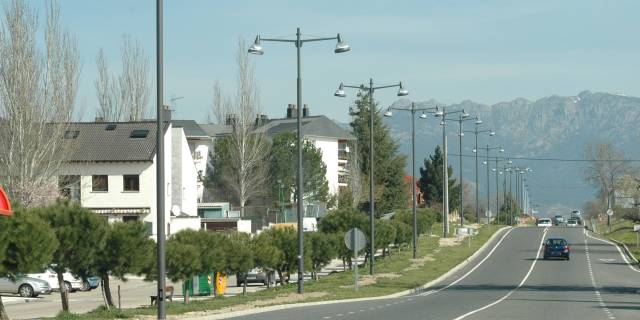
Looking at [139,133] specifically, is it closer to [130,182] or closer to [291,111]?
[130,182]

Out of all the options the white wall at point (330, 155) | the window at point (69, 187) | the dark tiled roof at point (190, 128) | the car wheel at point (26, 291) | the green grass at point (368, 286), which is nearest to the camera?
the green grass at point (368, 286)

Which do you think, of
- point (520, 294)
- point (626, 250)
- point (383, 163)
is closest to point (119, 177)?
point (520, 294)

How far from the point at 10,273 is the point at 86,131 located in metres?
51.6

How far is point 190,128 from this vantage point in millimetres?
113250

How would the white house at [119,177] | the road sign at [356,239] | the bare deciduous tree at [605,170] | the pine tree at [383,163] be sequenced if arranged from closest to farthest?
1. the road sign at [356,239]
2. the white house at [119,177]
3. the pine tree at [383,163]
4. the bare deciduous tree at [605,170]

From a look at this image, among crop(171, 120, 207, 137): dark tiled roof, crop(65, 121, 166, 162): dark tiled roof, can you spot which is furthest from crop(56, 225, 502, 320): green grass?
crop(171, 120, 207, 137): dark tiled roof

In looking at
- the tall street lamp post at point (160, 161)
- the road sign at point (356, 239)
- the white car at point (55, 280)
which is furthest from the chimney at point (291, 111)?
the tall street lamp post at point (160, 161)

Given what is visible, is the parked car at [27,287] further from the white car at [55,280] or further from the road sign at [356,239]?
the road sign at [356,239]

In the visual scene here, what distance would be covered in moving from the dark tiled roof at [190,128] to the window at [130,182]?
32.1 m

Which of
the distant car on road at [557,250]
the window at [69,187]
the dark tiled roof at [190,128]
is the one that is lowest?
the distant car on road at [557,250]

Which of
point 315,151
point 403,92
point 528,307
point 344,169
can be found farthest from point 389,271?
point 344,169

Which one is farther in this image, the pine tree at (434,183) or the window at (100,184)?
the pine tree at (434,183)

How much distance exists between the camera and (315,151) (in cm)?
10425

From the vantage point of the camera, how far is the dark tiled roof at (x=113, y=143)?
75250 mm
